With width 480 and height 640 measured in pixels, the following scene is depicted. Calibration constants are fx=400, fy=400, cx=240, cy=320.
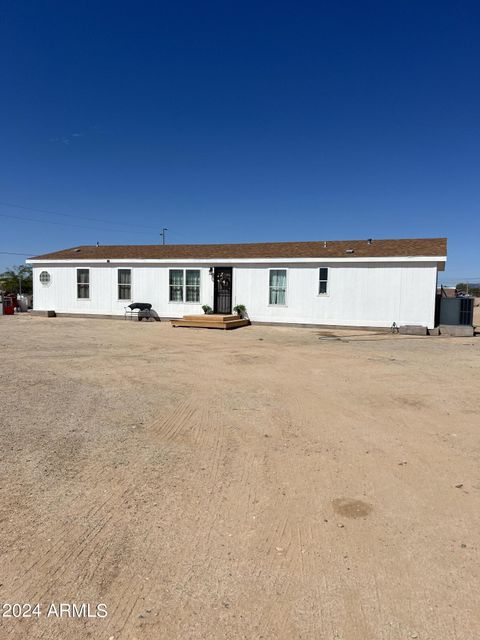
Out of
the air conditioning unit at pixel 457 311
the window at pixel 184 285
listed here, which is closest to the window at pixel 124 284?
the window at pixel 184 285

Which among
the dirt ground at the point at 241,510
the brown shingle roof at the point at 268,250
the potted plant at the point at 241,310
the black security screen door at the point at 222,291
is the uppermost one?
the brown shingle roof at the point at 268,250

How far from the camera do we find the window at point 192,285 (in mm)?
19141

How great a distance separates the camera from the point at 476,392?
650cm

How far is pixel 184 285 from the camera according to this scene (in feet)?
63.5

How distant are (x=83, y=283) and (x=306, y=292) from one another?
467 inches

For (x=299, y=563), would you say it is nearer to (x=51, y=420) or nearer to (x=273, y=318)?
(x=51, y=420)

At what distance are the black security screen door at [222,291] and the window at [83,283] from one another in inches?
283

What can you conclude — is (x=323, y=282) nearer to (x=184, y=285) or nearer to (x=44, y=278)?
(x=184, y=285)

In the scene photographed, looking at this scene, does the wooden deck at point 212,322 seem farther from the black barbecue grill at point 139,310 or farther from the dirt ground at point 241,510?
the dirt ground at point 241,510

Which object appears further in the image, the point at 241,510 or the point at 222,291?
the point at 222,291

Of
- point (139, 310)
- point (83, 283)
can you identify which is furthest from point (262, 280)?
point (83, 283)

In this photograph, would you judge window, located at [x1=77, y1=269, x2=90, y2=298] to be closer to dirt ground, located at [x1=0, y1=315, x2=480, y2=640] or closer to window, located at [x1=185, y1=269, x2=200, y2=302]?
window, located at [x1=185, y1=269, x2=200, y2=302]

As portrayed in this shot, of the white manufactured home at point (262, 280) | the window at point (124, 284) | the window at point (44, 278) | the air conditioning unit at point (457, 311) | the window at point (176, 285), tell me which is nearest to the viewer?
the air conditioning unit at point (457, 311)

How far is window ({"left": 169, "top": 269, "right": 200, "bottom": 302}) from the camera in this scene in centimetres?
1917
